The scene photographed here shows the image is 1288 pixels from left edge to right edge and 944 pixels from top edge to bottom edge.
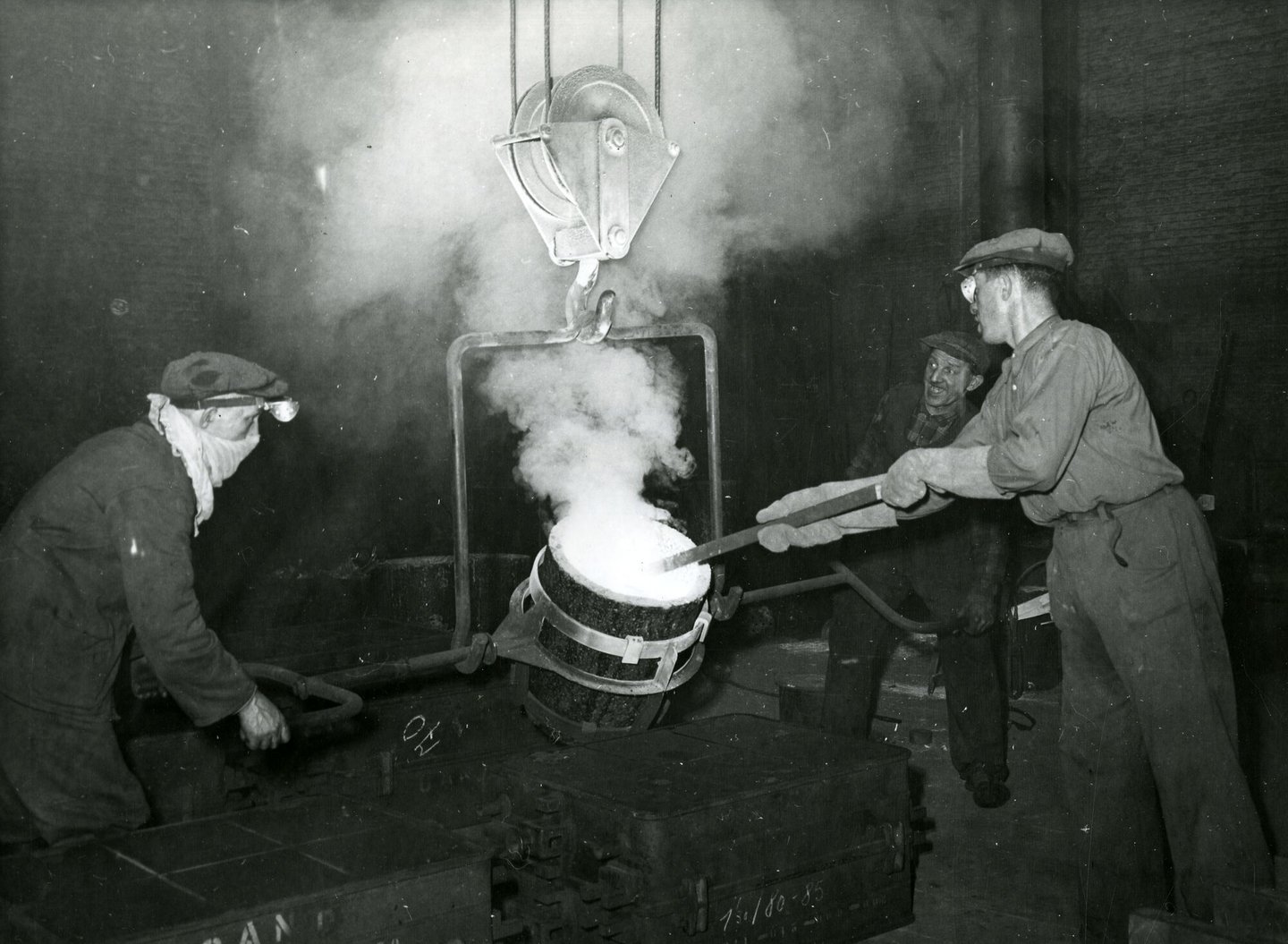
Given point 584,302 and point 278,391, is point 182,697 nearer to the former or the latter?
point 278,391

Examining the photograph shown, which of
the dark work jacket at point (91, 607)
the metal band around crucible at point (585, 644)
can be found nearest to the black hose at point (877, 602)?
the metal band around crucible at point (585, 644)

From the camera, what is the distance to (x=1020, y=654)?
6008 mm

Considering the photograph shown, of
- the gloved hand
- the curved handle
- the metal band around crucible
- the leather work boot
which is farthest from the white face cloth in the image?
the leather work boot

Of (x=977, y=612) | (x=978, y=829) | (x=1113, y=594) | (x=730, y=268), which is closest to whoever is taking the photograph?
(x=1113, y=594)

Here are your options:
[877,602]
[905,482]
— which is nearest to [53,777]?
[905,482]

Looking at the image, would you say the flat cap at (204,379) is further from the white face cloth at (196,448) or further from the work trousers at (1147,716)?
the work trousers at (1147,716)

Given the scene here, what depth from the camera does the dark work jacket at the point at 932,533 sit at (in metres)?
4.50

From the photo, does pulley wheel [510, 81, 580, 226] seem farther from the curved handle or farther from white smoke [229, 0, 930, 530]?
the curved handle

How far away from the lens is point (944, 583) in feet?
15.0

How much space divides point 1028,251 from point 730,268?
6.32 meters

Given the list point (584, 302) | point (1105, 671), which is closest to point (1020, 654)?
point (1105, 671)

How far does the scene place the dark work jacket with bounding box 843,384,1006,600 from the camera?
4.50 m

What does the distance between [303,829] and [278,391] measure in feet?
3.68

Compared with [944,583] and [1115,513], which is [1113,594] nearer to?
[1115,513]
